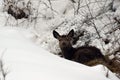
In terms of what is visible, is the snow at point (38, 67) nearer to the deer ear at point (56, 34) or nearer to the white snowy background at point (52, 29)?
the white snowy background at point (52, 29)

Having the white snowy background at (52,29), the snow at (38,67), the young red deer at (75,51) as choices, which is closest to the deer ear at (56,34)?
the young red deer at (75,51)

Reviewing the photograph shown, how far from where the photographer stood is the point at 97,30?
1137 centimetres

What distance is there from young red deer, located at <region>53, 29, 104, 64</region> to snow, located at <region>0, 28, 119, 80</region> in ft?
8.71

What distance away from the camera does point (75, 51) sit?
35.5 feet

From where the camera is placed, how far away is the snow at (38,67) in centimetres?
633

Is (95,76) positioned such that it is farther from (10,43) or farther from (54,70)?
(10,43)

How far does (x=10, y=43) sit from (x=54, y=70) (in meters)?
1.74

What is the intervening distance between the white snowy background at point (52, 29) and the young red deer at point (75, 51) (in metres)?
0.30

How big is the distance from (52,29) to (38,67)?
5422 mm

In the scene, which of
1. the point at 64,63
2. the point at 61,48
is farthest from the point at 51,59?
the point at 61,48

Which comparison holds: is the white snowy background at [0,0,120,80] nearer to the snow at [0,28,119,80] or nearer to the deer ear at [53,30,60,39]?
the snow at [0,28,119,80]

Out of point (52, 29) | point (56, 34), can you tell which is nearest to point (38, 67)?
point (56, 34)

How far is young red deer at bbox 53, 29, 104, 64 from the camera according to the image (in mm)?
10431

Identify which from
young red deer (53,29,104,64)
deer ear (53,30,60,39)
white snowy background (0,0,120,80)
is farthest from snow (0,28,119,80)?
deer ear (53,30,60,39)
